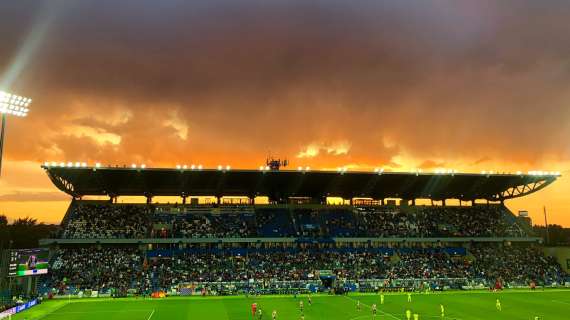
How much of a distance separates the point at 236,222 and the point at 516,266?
48157 millimetres

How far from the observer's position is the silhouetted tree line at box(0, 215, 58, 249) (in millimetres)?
117125

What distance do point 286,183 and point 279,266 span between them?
14.8 meters

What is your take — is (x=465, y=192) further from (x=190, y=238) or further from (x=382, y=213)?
(x=190, y=238)

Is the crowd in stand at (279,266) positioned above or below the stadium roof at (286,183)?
below

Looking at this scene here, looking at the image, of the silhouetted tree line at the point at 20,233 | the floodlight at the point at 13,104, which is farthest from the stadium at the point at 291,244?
the silhouetted tree line at the point at 20,233

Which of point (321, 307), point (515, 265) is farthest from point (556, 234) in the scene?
point (321, 307)

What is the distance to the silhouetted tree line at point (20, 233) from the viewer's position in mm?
117125

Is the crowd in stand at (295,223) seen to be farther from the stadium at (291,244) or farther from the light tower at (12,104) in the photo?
the light tower at (12,104)

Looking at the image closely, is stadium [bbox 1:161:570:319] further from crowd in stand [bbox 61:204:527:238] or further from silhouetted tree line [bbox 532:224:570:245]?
Answer: silhouetted tree line [bbox 532:224:570:245]

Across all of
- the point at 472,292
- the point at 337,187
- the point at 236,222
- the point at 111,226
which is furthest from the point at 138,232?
the point at 472,292

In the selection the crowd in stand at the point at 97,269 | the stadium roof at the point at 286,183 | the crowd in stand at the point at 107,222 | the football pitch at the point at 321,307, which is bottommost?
the football pitch at the point at 321,307

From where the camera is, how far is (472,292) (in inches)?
2564

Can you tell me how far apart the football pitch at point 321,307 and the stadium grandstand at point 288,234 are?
5842 millimetres

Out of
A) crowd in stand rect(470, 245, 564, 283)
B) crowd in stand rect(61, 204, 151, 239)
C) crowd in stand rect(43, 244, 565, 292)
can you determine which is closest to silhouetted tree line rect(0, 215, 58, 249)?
crowd in stand rect(61, 204, 151, 239)
